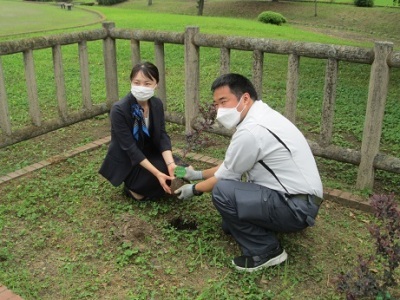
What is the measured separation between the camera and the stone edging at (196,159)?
14.4 feet

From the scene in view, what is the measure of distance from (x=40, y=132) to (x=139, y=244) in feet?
8.24

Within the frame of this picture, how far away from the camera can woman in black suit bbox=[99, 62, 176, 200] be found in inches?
163

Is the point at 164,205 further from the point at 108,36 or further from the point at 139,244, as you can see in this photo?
the point at 108,36

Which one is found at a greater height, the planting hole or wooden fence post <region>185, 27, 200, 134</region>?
wooden fence post <region>185, 27, 200, 134</region>

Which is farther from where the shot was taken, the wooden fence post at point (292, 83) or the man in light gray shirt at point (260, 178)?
the wooden fence post at point (292, 83)

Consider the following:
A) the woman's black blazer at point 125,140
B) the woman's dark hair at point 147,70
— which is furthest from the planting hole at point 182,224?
the woman's dark hair at point 147,70

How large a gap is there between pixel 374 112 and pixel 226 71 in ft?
5.38

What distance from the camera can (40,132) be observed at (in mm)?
5645

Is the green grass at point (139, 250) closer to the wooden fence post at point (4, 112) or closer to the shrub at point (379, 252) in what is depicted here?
the shrub at point (379, 252)

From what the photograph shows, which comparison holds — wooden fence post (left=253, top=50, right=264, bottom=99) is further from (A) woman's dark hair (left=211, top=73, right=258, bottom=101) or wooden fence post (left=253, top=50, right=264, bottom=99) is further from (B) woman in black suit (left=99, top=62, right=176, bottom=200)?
(A) woman's dark hair (left=211, top=73, right=258, bottom=101)

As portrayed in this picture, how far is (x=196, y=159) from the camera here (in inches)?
213

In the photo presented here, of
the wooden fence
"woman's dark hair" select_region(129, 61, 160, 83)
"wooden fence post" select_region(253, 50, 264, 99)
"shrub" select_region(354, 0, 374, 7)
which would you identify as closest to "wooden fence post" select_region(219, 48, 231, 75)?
the wooden fence

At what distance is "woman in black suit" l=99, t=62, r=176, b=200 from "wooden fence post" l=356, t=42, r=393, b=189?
1.78 meters

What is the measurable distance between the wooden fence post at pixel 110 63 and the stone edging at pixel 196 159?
0.82 metres
